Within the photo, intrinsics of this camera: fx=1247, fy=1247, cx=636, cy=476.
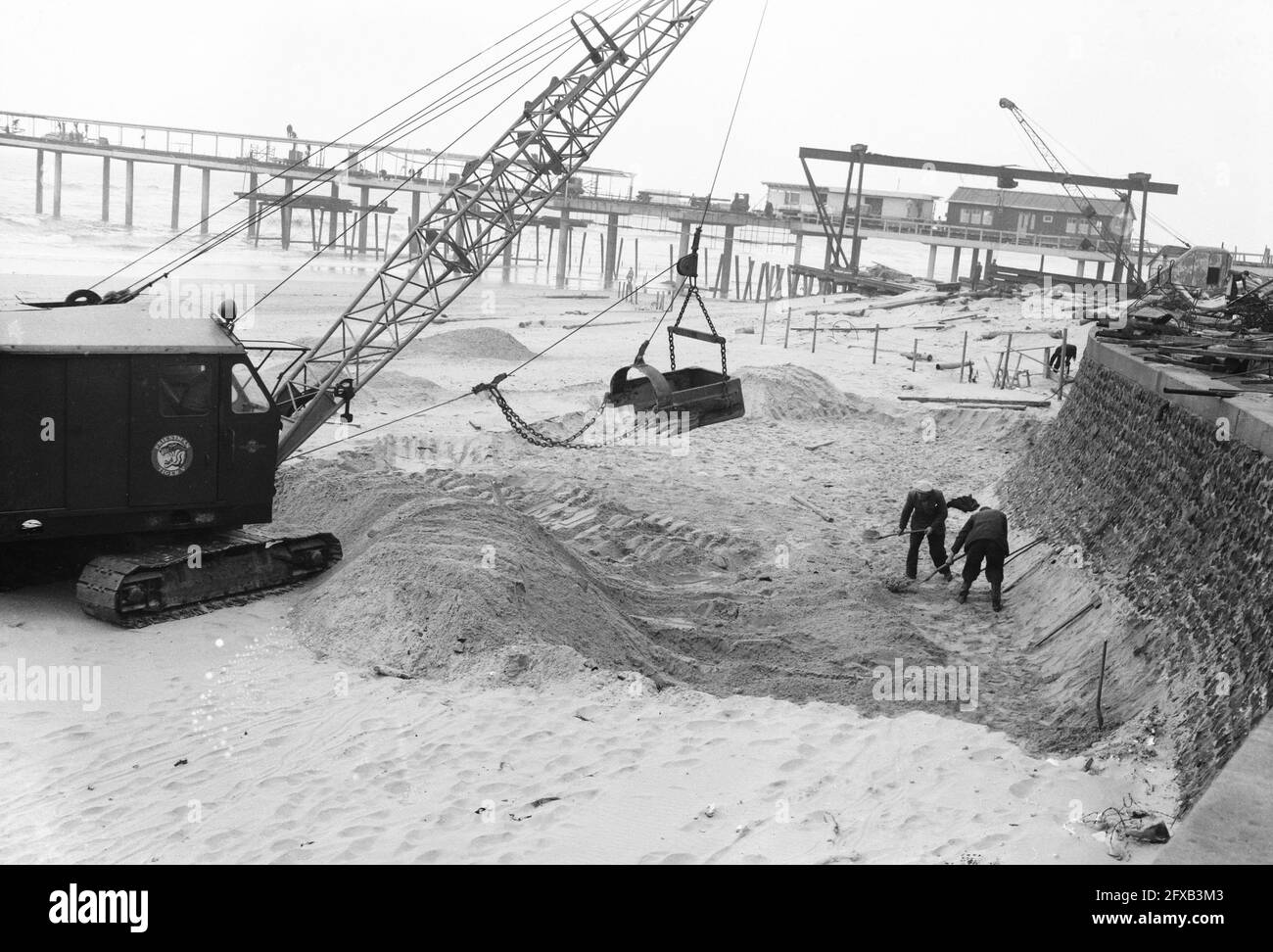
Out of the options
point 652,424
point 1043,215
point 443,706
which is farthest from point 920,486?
point 1043,215

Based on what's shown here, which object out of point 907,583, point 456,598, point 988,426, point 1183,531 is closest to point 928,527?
point 907,583

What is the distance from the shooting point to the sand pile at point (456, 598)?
11.7 meters

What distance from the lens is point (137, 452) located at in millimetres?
13047

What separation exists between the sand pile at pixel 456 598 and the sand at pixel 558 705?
40 millimetres

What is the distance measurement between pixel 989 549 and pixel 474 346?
21.1 metres

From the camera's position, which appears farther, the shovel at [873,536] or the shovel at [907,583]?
the shovel at [873,536]

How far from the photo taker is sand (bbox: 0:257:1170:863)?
27.7 feet

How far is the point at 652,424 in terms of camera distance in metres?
22.5

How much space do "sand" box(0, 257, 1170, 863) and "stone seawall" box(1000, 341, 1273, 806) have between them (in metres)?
0.62

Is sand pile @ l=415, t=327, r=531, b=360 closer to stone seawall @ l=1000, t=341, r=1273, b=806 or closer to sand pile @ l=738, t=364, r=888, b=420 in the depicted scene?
sand pile @ l=738, t=364, r=888, b=420
